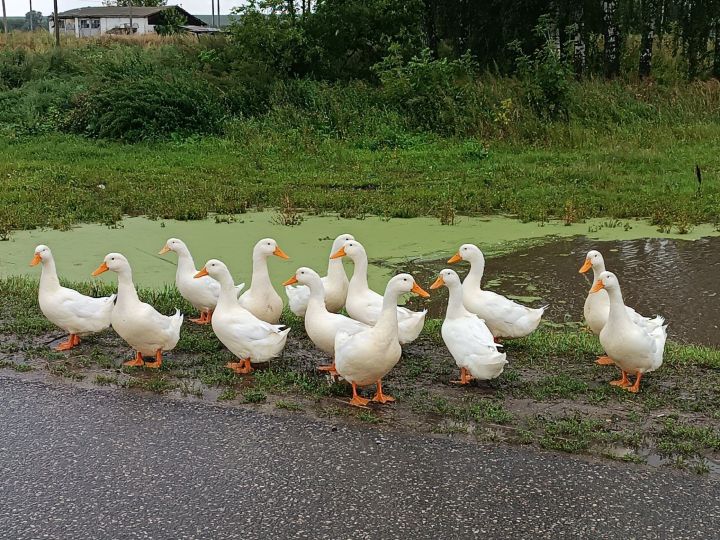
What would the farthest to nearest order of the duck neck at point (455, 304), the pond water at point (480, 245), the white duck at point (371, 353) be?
the pond water at point (480, 245) → the duck neck at point (455, 304) → the white duck at point (371, 353)

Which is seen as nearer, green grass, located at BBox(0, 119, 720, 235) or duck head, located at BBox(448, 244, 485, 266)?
duck head, located at BBox(448, 244, 485, 266)

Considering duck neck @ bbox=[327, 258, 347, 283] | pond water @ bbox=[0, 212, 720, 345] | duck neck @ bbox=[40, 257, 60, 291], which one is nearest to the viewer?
duck neck @ bbox=[40, 257, 60, 291]

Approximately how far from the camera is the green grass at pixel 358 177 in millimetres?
10389

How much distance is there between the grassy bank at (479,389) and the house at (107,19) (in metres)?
62.2

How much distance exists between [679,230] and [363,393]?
5.56m

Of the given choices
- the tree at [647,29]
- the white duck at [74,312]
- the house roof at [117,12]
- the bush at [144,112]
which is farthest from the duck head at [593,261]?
the house roof at [117,12]

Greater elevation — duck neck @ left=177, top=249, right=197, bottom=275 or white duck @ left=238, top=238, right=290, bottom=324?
duck neck @ left=177, top=249, right=197, bottom=275

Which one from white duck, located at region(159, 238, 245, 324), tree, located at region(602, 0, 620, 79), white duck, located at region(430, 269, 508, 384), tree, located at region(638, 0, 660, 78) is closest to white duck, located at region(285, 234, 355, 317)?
white duck, located at region(159, 238, 245, 324)

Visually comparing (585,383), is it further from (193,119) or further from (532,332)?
(193,119)

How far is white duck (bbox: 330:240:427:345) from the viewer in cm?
558

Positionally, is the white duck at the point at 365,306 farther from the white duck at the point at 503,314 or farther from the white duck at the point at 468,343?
the white duck at the point at 503,314

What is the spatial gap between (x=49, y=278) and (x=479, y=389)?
3.19 metres

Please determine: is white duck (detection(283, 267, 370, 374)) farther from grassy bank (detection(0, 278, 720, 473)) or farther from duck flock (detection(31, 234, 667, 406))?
grassy bank (detection(0, 278, 720, 473))

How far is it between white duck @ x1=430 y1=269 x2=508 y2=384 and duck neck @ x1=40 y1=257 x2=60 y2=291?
2802mm
